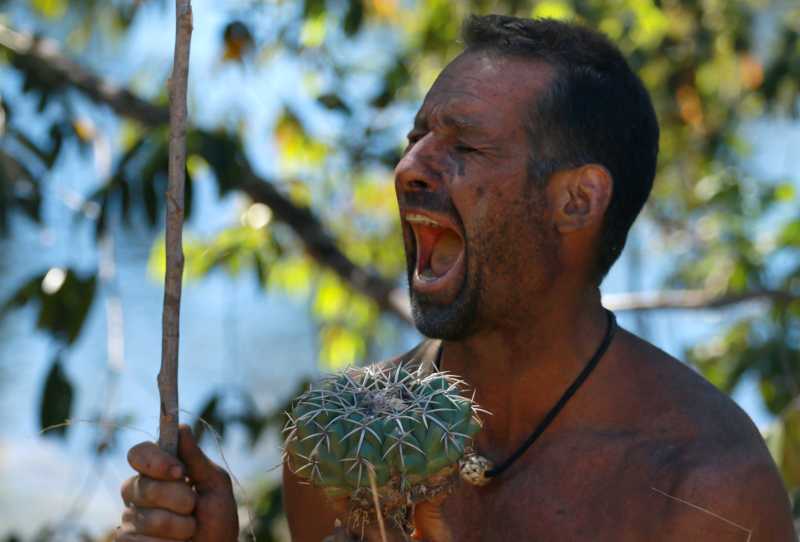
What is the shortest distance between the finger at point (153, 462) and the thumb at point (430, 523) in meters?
0.38

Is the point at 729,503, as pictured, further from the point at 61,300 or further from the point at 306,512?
the point at 61,300

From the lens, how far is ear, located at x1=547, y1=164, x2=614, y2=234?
225cm

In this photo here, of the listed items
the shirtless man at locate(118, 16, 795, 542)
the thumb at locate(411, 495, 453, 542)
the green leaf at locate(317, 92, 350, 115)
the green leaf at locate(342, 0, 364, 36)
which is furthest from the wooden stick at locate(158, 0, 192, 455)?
the green leaf at locate(342, 0, 364, 36)

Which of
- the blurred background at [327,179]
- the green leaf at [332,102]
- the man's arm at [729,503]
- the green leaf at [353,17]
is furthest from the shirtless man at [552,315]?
the green leaf at [353,17]

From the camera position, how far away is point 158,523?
1.95m

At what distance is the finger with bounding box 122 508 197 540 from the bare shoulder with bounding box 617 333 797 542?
0.77 metres

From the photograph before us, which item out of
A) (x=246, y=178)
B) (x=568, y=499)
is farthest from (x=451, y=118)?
(x=246, y=178)

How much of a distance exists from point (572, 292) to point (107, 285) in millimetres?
2049

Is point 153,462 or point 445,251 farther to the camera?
point 445,251

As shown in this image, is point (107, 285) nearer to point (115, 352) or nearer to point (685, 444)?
point (115, 352)

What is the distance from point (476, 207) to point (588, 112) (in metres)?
0.28

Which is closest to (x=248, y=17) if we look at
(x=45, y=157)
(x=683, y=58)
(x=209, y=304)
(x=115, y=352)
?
(x=45, y=157)

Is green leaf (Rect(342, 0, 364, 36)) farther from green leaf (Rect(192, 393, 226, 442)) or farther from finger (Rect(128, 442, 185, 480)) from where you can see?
finger (Rect(128, 442, 185, 480))

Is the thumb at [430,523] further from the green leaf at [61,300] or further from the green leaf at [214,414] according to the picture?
the green leaf at [214,414]
